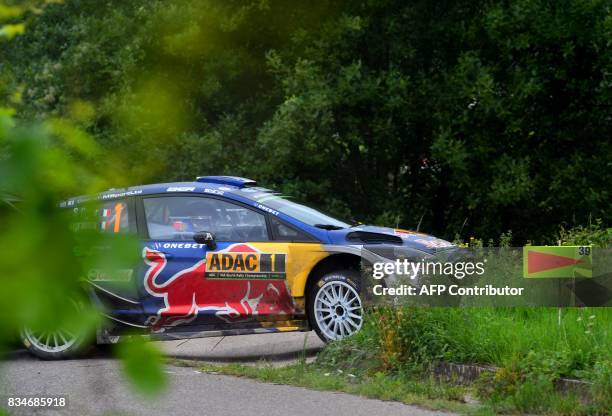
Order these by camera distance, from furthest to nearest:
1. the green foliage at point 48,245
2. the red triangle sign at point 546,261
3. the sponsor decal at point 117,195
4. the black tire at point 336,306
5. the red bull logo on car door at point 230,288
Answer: the red bull logo on car door at point 230,288
the black tire at point 336,306
the red triangle sign at point 546,261
the sponsor decal at point 117,195
the green foliage at point 48,245

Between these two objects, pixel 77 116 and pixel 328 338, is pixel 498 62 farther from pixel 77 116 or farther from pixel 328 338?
pixel 77 116

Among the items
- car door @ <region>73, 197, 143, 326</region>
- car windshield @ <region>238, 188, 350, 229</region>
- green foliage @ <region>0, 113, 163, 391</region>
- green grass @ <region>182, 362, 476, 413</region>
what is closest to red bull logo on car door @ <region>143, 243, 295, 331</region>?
car windshield @ <region>238, 188, 350, 229</region>

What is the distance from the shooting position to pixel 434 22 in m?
18.1

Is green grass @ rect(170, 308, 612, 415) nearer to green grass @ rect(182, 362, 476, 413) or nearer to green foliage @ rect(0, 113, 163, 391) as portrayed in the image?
green grass @ rect(182, 362, 476, 413)

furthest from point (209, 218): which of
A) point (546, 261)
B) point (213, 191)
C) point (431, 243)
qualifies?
point (546, 261)

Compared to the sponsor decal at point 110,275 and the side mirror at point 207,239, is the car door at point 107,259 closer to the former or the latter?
the sponsor decal at point 110,275

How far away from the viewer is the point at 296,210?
10141 mm

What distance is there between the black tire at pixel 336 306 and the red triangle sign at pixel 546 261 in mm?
1553

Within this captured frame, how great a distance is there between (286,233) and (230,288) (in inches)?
29.0

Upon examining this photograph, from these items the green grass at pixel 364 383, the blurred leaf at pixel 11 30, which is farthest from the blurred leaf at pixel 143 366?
the green grass at pixel 364 383

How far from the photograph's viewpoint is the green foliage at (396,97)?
1684 centimetres

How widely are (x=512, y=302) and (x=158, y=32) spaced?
10655mm

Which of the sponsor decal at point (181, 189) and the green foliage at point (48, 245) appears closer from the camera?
the green foliage at point (48, 245)

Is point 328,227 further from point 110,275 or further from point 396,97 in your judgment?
point 110,275
